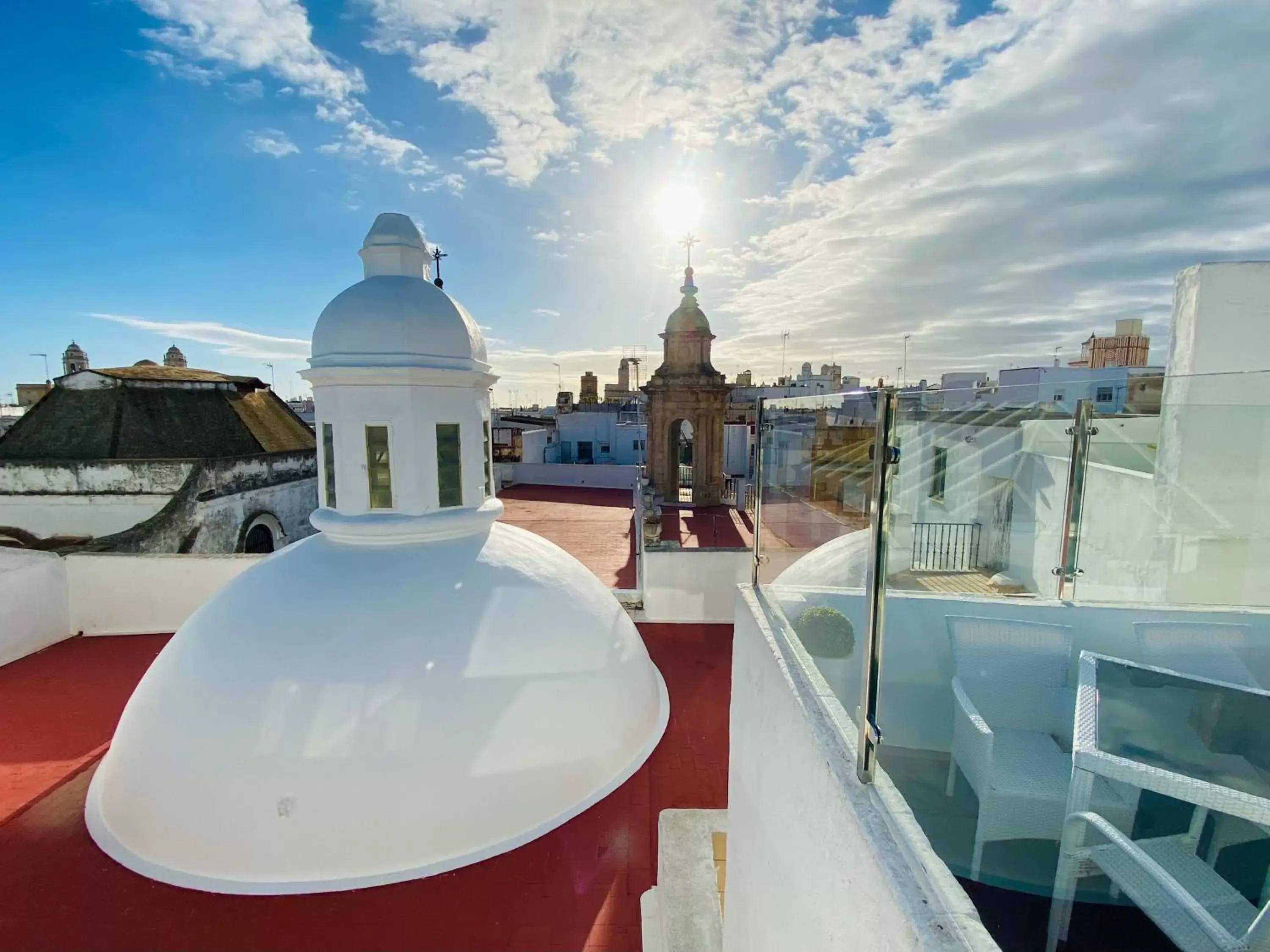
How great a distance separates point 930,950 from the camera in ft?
4.19

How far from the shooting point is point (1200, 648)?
3627mm

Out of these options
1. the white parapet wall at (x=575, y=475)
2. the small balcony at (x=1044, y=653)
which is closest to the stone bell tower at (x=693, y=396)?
the white parapet wall at (x=575, y=475)

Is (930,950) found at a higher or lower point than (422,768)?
higher

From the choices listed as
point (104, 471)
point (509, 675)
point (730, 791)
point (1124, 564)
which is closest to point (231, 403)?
point (104, 471)

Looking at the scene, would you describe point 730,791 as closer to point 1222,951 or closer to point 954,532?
point 1222,951

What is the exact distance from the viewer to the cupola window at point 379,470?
6016 millimetres

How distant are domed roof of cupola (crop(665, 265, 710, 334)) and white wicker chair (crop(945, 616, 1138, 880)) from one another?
56.0 feet

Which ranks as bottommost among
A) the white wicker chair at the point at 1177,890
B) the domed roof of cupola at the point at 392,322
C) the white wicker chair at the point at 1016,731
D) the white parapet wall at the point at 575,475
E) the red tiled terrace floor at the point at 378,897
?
the red tiled terrace floor at the point at 378,897

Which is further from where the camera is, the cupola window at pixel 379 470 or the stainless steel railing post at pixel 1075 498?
the cupola window at pixel 379 470

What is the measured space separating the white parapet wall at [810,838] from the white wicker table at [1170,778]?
143 centimetres

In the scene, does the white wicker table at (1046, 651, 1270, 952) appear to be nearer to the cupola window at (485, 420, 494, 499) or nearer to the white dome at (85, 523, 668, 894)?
the white dome at (85, 523, 668, 894)

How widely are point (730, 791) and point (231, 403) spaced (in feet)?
70.7

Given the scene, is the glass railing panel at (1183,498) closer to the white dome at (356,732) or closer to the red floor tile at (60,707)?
the white dome at (356,732)

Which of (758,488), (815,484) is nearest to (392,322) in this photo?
(758,488)
